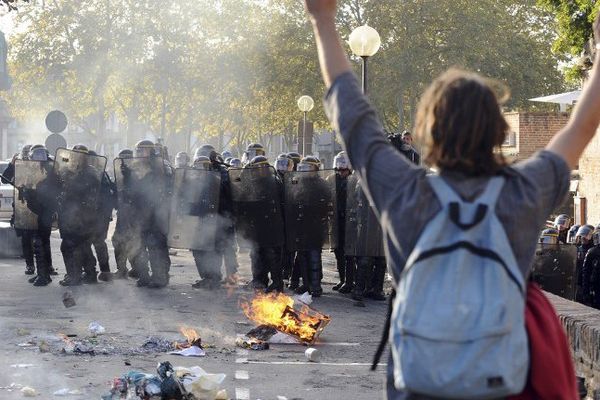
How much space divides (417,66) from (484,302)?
132 ft

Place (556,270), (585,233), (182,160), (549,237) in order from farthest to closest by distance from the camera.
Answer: (182,160) → (585,233) → (549,237) → (556,270)

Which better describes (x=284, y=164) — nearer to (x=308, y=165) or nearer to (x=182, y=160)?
(x=308, y=165)

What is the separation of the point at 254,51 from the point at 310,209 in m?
30.3

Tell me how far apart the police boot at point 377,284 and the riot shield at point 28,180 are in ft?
14.7

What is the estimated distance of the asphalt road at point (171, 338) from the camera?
29.2 ft

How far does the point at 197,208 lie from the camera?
656 inches

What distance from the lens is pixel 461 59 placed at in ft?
140

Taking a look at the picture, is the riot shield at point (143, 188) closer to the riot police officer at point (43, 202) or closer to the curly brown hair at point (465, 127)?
the riot police officer at point (43, 202)

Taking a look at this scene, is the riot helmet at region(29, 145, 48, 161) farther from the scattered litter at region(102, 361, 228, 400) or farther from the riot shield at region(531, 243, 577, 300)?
the scattered litter at region(102, 361, 228, 400)

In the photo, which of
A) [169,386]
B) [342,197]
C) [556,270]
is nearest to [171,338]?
[169,386]

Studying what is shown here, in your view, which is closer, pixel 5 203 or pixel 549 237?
pixel 549 237

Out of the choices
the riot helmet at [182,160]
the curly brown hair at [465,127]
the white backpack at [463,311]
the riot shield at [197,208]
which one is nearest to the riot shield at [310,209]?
the riot shield at [197,208]

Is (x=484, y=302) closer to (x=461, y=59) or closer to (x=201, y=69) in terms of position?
(x=461, y=59)

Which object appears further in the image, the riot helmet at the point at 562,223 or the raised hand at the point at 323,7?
the riot helmet at the point at 562,223
